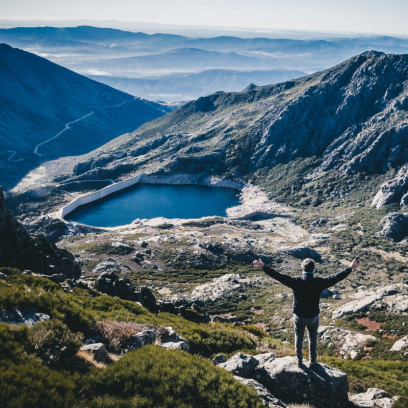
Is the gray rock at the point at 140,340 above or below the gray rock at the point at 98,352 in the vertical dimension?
below

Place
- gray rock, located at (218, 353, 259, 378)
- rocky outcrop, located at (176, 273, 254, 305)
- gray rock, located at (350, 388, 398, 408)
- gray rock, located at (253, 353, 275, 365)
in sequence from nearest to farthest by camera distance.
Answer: gray rock, located at (350, 388, 398, 408)
gray rock, located at (218, 353, 259, 378)
gray rock, located at (253, 353, 275, 365)
rocky outcrop, located at (176, 273, 254, 305)

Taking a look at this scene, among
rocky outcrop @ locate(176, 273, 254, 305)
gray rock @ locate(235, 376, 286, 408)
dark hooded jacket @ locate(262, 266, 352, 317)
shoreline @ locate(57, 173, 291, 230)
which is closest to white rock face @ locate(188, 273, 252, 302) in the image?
rocky outcrop @ locate(176, 273, 254, 305)

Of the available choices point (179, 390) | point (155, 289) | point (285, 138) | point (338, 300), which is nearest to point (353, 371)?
point (179, 390)

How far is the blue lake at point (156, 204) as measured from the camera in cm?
13612

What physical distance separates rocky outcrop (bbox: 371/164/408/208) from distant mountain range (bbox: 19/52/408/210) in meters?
10.4

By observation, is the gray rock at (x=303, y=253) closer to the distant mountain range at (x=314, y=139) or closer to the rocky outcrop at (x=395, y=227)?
the rocky outcrop at (x=395, y=227)

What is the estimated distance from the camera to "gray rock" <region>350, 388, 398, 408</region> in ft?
38.0

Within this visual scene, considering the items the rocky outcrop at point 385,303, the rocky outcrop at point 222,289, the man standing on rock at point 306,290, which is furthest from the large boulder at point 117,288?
the rocky outcrop at point 385,303

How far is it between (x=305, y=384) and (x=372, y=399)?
9.26 feet

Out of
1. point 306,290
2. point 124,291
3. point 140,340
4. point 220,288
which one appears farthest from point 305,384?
point 220,288

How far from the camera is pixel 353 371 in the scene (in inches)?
677

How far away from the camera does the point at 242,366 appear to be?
471 inches

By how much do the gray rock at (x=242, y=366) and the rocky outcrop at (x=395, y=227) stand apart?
84087mm

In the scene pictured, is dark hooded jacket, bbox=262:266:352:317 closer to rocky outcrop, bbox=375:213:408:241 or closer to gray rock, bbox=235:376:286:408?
gray rock, bbox=235:376:286:408
